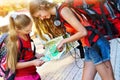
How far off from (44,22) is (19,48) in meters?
0.30

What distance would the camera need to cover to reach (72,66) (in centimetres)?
611

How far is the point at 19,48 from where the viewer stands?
2799 millimetres

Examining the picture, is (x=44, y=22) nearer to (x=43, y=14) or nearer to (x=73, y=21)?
(x=43, y=14)

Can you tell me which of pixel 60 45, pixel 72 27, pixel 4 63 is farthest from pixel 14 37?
pixel 72 27

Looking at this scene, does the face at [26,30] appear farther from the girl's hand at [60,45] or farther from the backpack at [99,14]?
the backpack at [99,14]

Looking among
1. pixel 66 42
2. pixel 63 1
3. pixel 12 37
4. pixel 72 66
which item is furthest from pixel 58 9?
pixel 72 66

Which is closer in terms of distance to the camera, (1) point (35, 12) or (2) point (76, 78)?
(1) point (35, 12)

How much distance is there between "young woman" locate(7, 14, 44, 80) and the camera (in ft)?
9.15

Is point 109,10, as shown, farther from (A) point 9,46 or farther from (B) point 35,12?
(A) point 9,46

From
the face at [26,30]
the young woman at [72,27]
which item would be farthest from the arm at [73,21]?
the face at [26,30]

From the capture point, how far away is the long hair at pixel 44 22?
8.84 ft

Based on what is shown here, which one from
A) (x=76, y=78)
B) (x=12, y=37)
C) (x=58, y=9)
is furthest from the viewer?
(x=76, y=78)

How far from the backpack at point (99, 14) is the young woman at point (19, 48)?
1.59 ft

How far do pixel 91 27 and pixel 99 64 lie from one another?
12.6 inches
